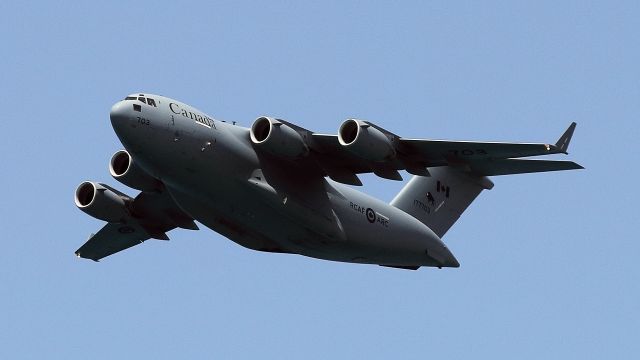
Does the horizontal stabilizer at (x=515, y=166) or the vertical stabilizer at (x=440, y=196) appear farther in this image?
the vertical stabilizer at (x=440, y=196)

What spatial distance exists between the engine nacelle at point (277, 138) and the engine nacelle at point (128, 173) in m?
2.71

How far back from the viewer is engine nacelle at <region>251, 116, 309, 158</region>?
23688 millimetres

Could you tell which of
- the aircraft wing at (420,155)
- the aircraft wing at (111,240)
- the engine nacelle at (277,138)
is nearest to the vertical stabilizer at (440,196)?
the aircraft wing at (420,155)

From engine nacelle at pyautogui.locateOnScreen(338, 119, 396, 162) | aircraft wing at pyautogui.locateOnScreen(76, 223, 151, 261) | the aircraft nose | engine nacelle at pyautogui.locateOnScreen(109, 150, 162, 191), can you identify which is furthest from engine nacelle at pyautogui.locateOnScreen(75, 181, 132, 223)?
engine nacelle at pyautogui.locateOnScreen(338, 119, 396, 162)

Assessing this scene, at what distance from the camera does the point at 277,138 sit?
23688mm

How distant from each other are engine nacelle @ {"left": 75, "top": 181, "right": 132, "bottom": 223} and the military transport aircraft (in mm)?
20

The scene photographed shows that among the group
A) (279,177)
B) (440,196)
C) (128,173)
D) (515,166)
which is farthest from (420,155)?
(128,173)

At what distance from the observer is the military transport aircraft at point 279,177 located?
77.2 feet

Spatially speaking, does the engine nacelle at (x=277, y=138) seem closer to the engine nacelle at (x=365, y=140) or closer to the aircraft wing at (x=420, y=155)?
the aircraft wing at (x=420, y=155)

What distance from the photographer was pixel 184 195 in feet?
81.2

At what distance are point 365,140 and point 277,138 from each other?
5.10ft

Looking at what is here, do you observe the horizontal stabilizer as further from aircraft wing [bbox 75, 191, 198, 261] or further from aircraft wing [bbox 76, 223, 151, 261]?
aircraft wing [bbox 76, 223, 151, 261]

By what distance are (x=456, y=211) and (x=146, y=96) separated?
8837 millimetres

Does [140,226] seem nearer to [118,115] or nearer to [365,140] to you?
[118,115]
